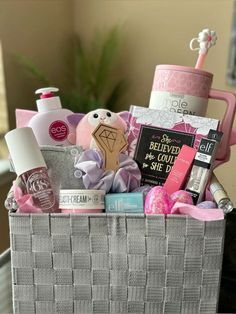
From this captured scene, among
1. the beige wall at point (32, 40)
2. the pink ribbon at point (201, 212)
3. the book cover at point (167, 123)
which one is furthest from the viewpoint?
the beige wall at point (32, 40)

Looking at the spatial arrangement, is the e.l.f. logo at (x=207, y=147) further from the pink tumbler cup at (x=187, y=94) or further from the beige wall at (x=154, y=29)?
the beige wall at (x=154, y=29)

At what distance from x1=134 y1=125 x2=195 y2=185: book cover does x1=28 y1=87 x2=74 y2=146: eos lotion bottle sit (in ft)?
0.35

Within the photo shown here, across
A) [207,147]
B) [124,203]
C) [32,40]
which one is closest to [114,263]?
[124,203]

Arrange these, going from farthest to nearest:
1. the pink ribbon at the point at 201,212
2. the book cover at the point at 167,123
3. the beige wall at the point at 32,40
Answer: the beige wall at the point at 32,40
the book cover at the point at 167,123
the pink ribbon at the point at 201,212

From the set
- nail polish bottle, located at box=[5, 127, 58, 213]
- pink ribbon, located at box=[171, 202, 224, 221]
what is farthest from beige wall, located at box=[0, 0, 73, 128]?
pink ribbon, located at box=[171, 202, 224, 221]

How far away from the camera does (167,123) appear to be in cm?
49

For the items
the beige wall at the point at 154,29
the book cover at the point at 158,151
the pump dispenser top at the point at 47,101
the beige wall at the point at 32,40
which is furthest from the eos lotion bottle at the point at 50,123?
the beige wall at the point at 154,29

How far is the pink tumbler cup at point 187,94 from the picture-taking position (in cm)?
50

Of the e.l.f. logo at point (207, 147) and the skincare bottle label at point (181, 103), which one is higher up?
the skincare bottle label at point (181, 103)

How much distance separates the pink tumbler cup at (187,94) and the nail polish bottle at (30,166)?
0.60 feet

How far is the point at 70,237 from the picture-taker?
40 centimetres

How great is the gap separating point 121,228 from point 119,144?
5.1 inches

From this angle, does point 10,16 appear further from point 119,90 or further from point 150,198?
point 150,198

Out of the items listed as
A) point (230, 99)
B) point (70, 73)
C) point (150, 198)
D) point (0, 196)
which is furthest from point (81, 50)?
point (150, 198)
